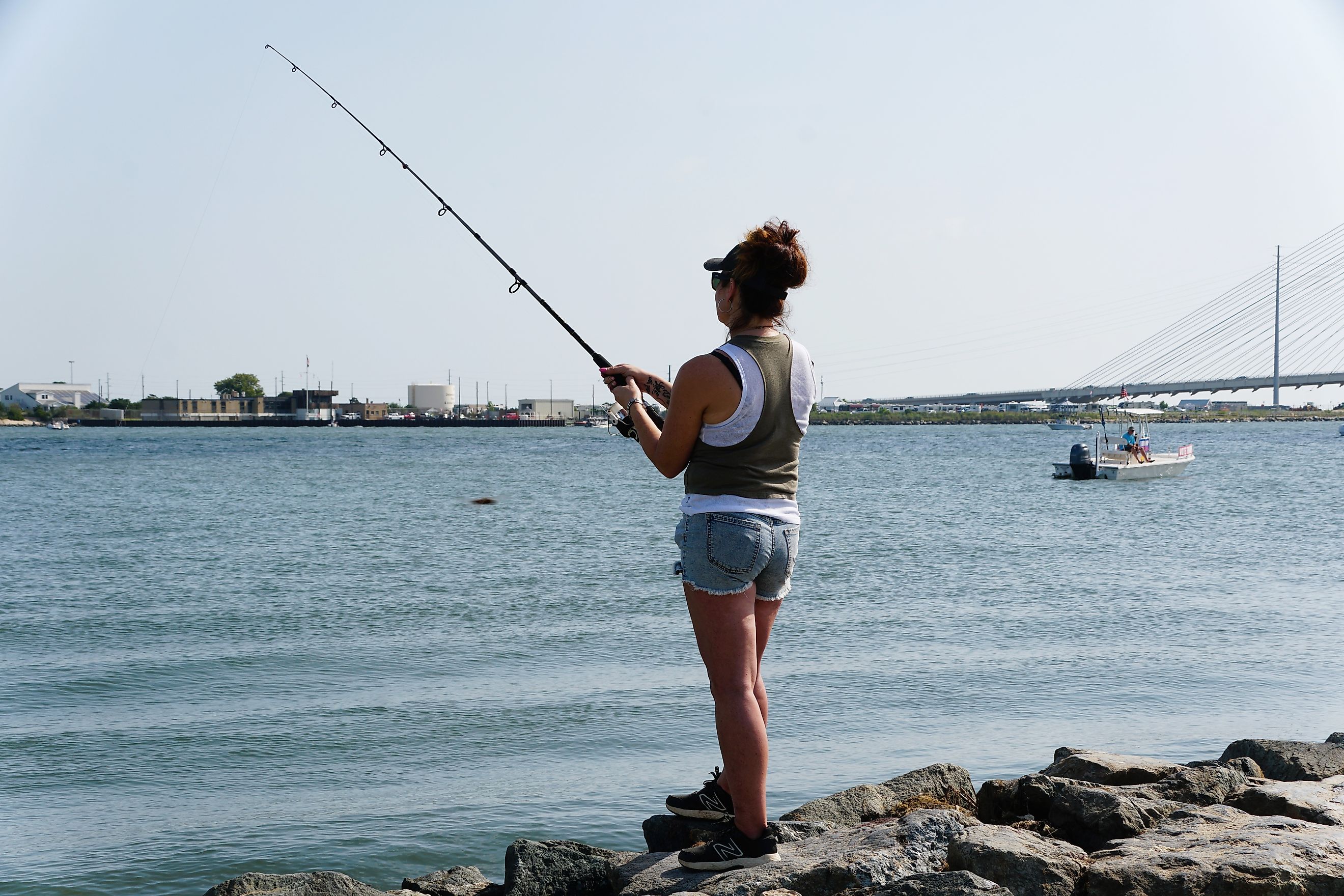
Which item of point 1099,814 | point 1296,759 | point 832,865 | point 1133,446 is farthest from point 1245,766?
point 1133,446

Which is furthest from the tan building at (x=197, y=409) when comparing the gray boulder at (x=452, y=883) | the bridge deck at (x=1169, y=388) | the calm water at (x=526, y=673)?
the gray boulder at (x=452, y=883)

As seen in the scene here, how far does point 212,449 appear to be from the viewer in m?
80.9

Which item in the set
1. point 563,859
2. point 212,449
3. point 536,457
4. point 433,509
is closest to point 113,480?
point 433,509

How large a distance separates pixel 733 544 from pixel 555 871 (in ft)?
6.08

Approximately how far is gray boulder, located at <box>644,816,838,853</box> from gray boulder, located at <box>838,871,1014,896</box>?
2.07 feet

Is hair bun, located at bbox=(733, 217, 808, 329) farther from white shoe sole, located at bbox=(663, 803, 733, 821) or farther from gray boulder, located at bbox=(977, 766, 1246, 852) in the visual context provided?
gray boulder, located at bbox=(977, 766, 1246, 852)

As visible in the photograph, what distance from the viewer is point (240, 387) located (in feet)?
514

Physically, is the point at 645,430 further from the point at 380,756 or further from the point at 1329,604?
the point at 1329,604

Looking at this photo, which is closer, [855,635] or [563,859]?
[563,859]

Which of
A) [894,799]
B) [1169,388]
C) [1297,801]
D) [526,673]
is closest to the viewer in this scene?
[1297,801]

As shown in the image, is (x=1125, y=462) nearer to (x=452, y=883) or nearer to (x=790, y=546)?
(x=452, y=883)

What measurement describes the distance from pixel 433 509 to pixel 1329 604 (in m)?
22.8

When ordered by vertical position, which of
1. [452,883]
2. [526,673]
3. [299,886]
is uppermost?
[299,886]

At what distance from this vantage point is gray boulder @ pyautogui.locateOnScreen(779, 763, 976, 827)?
4762 millimetres
